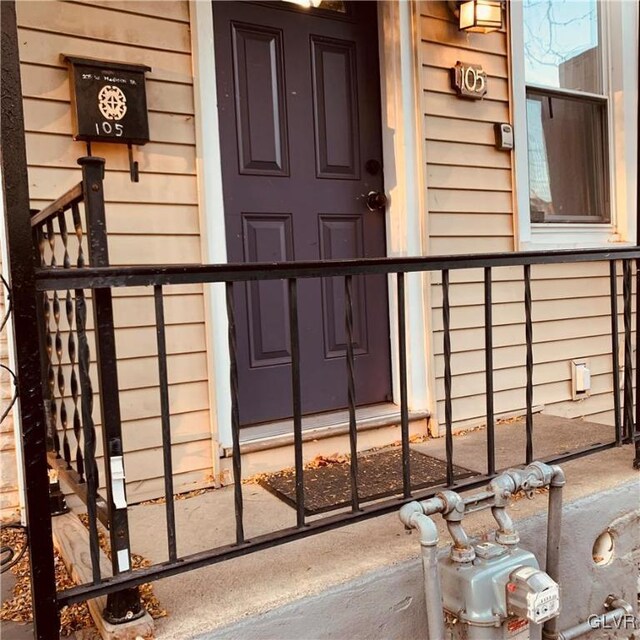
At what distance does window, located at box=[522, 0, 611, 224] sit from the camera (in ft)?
11.7

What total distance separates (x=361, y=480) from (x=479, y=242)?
4.84 feet

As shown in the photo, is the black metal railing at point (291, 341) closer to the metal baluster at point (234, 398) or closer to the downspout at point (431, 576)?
the metal baluster at point (234, 398)

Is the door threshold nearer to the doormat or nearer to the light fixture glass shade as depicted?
the doormat

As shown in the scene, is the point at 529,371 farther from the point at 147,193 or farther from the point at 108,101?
the point at 108,101

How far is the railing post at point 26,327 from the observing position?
1157 mm

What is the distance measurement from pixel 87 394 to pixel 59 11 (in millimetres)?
1550

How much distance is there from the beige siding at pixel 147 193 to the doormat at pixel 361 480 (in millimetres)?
344

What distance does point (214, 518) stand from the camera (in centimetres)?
209

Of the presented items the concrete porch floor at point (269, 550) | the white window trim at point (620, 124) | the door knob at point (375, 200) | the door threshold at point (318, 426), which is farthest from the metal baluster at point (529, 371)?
the white window trim at point (620, 124)

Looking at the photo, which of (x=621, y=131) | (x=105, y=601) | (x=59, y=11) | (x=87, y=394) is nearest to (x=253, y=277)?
(x=87, y=394)

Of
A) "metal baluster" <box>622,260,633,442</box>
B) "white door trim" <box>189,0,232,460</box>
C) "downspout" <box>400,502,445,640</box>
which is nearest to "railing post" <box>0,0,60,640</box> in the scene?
"downspout" <box>400,502,445,640</box>

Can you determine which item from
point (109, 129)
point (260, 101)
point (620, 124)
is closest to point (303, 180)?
point (260, 101)

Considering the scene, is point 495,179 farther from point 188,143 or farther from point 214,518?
point 214,518

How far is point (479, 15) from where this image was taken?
2.97 meters
